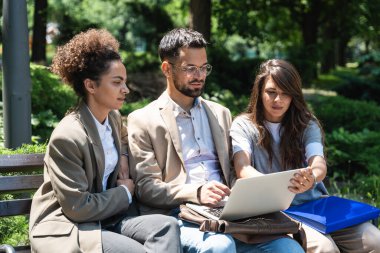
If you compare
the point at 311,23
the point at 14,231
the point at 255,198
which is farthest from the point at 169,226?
the point at 311,23

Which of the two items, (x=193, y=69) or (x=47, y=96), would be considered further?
(x=47, y=96)

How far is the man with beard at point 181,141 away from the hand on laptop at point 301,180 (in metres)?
0.38

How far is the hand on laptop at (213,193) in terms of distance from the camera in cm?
354

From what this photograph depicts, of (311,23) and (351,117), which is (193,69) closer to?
(351,117)

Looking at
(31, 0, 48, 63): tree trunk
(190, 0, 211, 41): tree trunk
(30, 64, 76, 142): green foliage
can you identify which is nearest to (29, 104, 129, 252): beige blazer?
(30, 64, 76, 142): green foliage

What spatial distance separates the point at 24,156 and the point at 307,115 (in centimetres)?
188

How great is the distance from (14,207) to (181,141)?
1.10 meters

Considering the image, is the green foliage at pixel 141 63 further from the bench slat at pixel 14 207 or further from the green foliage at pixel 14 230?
the bench slat at pixel 14 207

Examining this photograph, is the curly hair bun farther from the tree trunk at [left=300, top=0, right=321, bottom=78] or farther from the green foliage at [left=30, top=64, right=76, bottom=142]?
the tree trunk at [left=300, top=0, right=321, bottom=78]

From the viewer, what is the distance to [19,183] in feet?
11.9

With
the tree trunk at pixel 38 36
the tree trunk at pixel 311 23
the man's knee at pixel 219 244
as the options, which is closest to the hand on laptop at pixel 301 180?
the man's knee at pixel 219 244

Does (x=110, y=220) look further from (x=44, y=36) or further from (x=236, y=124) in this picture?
(x=44, y=36)

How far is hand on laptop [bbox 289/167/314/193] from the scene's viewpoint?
3.60 meters

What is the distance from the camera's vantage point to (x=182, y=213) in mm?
3586
